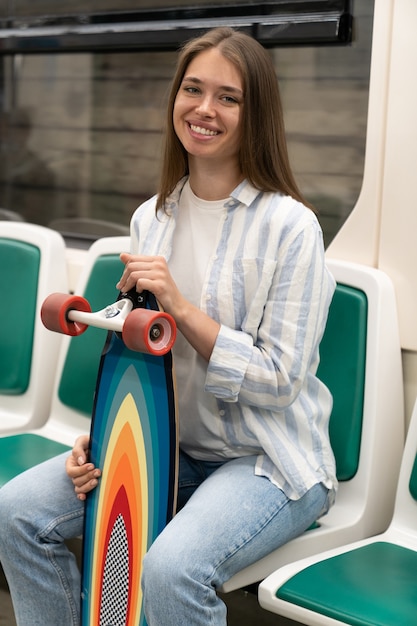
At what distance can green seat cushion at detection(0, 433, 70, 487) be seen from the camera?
2566mm

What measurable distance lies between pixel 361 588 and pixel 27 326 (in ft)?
5.26

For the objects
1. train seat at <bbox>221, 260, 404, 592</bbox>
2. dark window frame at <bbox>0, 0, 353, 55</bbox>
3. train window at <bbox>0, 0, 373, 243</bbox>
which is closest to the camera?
train seat at <bbox>221, 260, 404, 592</bbox>

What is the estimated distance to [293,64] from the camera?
2922 mm

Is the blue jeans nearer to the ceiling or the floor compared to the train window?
nearer to the floor

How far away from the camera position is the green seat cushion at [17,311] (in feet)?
10.2

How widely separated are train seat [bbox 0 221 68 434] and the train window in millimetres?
498

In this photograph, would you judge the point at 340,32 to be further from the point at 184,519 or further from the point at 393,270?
the point at 184,519

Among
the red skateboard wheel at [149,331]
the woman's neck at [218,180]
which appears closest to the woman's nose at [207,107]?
the woman's neck at [218,180]

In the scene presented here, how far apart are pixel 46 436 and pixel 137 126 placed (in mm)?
1255

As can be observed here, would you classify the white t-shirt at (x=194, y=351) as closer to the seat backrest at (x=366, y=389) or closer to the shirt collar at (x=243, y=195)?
the shirt collar at (x=243, y=195)

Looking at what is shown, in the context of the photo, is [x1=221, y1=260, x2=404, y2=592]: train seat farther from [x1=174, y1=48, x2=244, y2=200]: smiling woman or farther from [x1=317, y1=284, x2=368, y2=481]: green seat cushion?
[x1=174, y1=48, x2=244, y2=200]: smiling woman

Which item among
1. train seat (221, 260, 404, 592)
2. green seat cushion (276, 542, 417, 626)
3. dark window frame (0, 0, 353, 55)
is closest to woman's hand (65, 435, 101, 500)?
green seat cushion (276, 542, 417, 626)

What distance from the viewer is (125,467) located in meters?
2.05

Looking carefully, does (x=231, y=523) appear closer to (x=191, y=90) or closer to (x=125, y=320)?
(x=125, y=320)
